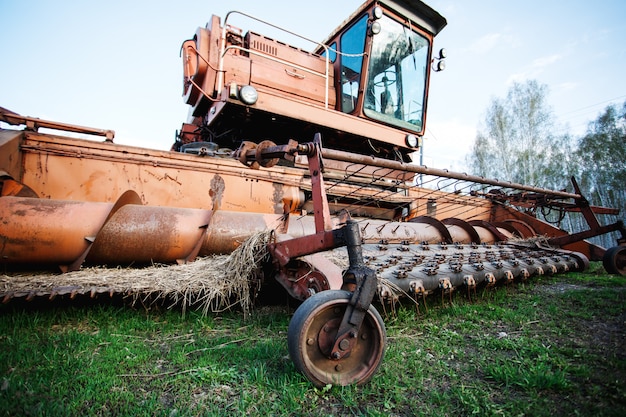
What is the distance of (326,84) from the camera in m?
4.88

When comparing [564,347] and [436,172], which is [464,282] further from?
[436,172]

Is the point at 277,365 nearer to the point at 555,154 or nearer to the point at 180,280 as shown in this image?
the point at 180,280

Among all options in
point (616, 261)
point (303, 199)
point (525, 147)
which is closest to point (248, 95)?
point (303, 199)

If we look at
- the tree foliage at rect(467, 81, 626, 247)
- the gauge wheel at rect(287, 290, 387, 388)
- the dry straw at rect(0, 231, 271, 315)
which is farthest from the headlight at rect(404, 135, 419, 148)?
the tree foliage at rect(467, 81, 626, 247)

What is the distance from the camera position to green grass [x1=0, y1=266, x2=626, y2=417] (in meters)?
1.22

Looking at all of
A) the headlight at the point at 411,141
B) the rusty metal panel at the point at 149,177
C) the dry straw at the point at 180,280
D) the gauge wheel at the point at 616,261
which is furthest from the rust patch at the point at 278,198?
the gauge wheel at the point at 616,261

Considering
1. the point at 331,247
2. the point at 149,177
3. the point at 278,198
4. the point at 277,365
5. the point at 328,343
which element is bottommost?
the point at 277,365

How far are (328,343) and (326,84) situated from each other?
14.0 ft

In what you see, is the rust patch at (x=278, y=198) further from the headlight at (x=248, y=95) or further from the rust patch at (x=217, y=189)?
the headlight at (x=248, y=95)

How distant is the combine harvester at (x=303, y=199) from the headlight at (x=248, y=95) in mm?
12

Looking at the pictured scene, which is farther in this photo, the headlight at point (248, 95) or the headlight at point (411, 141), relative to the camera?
the headlight at point (411, 141)

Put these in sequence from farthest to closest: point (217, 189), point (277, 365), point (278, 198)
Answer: point (278, 198)
point (217, 189)
point (277, 365)

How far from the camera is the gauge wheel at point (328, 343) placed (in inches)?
49.8

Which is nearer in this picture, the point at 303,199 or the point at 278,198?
the point at 278,198
